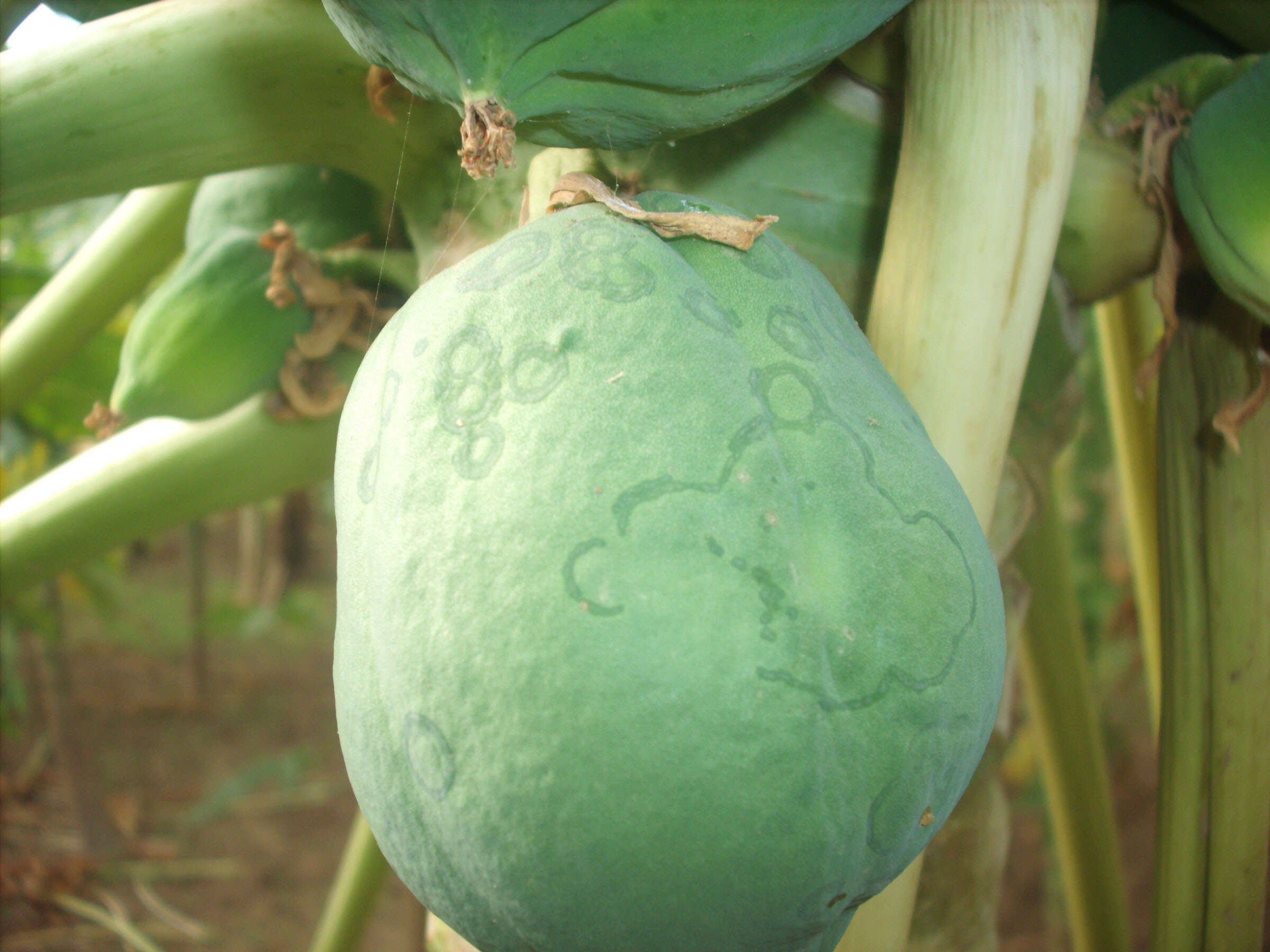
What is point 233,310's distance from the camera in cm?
72

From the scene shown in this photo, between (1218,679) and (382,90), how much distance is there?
0.64 m

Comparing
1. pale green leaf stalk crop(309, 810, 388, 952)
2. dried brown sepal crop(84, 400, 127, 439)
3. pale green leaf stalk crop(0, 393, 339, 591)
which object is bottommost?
Result: pale green leaf stalk crop(309, 810, 388, 952)

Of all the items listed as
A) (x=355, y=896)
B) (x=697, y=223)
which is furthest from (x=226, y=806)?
(x=697, y=223)

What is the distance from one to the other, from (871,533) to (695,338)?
103mm

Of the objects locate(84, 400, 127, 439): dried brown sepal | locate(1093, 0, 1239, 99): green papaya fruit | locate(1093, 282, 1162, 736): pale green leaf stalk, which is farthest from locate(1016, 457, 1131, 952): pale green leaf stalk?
Result: locate(84, 400, 127, 439): dried brown sepal

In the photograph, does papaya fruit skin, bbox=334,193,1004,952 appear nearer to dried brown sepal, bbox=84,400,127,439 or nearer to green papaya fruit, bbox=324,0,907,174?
green papaya fruit, bbox=324,0,907,174

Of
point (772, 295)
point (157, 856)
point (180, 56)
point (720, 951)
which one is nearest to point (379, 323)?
point (180, 56)

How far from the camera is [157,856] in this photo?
2049 millimetres

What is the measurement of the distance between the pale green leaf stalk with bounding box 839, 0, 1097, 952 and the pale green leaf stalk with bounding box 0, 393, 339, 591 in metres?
0.50

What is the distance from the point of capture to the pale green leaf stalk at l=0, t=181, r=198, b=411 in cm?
87

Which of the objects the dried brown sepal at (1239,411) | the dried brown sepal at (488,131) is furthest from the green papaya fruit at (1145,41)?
the dried brown sepal at (488,131)

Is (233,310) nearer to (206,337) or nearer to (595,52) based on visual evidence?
(206,337)

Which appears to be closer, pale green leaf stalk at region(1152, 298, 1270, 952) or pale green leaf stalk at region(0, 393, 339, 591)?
pale green leaf stalk at region(1152, 298, 1270, 952)

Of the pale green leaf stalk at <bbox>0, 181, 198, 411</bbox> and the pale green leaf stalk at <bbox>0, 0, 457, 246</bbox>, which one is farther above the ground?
the pale green leaf stalk at <bbox>0, 0, 457, 246</bbox>
